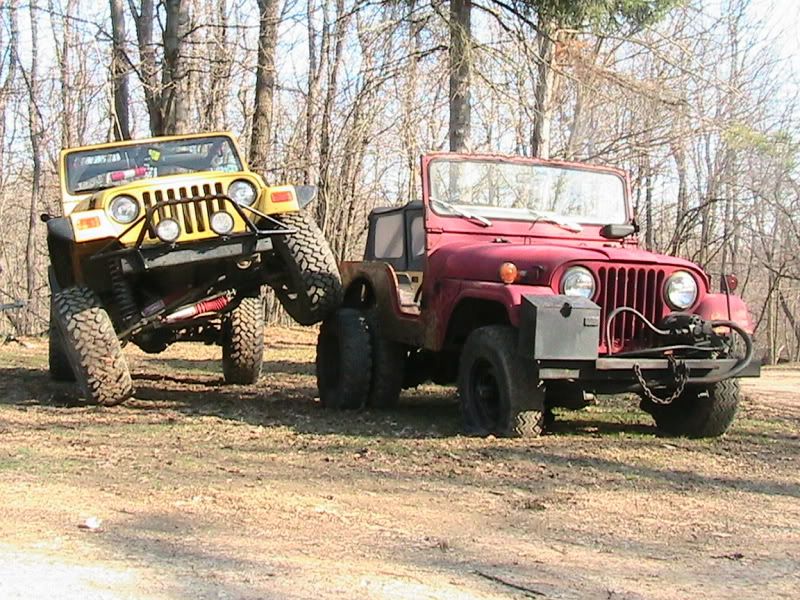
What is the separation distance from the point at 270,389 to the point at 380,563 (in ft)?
20.9

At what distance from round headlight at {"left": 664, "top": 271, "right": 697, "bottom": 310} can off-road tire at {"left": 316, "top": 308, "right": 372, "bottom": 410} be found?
2.53 m

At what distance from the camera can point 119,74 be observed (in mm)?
15102

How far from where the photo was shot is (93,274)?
26.6ft

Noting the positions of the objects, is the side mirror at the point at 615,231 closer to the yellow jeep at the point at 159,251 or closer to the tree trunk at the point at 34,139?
the yellow jeep at the point at 159,251

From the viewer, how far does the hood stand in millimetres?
5996

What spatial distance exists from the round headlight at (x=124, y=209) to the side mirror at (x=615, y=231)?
3.60 m

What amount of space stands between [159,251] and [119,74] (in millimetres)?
8554

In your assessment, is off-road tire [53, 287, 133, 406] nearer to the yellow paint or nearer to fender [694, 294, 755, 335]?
the yellow paint

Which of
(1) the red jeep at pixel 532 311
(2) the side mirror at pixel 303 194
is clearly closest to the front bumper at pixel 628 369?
(1) the red jeep at pixel 532 311

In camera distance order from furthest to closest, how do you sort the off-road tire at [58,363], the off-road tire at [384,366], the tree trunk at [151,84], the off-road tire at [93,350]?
the tree trunk at [151,84] → the off-road tire at [58,363] → the off-road tire at [384,366] → the off-road tire at [93,350]

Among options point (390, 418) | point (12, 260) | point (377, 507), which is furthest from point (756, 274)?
point (377, 507)

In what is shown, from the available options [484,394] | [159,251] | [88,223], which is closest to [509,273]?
[484,394]

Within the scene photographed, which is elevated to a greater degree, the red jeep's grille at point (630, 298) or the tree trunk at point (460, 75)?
the tree trunk at point (460, 75)

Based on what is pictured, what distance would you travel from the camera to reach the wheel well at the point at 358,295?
8273mm
